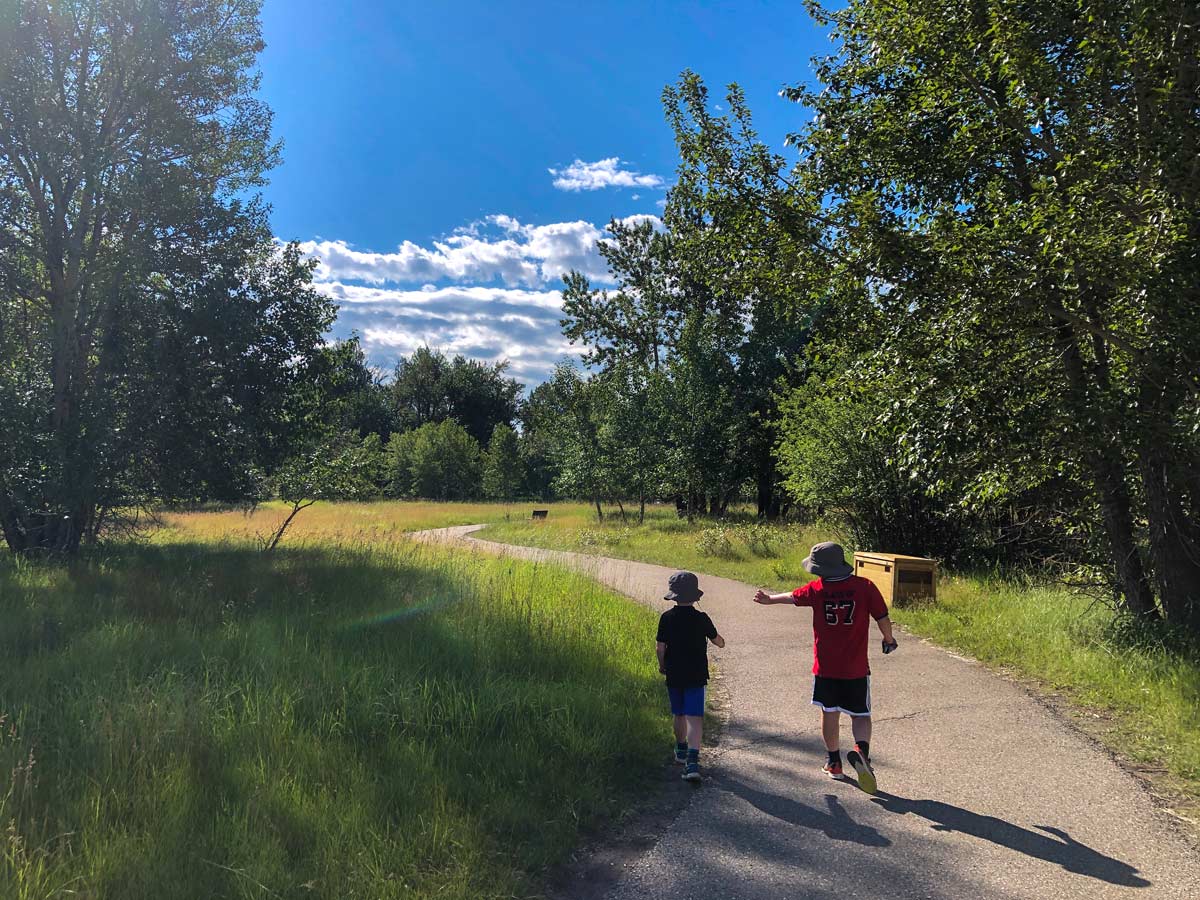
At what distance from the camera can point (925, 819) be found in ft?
12.2

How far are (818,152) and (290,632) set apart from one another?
311 inches

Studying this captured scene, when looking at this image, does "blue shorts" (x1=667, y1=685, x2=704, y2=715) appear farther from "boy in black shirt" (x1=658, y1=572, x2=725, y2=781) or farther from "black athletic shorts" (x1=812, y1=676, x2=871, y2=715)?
"black athletic shorts" (x1=812, y1=676, x2=871, y2=715)

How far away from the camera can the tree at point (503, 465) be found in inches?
2103

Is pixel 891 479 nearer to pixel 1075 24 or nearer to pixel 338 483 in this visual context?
pixel 1075 24

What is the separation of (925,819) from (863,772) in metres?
0.40

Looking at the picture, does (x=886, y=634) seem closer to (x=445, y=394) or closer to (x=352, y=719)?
(x=352, y=719)

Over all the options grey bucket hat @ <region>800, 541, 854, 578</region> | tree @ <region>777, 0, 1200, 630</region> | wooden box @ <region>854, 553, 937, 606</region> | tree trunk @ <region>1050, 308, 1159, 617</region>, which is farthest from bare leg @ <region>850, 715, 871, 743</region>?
wooden box @ <region>854, 553, 937, 606</region>

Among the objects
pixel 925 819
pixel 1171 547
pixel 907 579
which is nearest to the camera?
pixel 925 819

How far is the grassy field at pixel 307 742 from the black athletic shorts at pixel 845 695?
1191 millimetres

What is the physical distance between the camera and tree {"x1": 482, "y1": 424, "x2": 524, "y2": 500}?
53406mm

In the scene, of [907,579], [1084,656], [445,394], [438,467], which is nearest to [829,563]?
[1084,656]

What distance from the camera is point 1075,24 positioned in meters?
5.92

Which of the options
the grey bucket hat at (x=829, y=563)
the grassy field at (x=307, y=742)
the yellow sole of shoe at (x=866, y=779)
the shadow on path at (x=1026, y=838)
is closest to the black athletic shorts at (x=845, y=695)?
the yellow sole of shoe at (x=866, y=779)

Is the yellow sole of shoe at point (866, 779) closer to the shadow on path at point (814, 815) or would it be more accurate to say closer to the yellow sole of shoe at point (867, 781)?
the yellow sole of shoe at point (867, 781)
